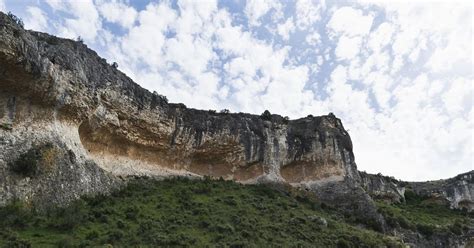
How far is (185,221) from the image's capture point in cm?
2373

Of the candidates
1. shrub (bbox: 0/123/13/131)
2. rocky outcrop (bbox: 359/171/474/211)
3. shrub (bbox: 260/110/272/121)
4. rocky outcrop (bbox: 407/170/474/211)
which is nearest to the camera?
shrub (bbox: 0/123/13/131)

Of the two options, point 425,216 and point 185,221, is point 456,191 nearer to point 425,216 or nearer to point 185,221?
point 425,216

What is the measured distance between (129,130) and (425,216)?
97.2 ft

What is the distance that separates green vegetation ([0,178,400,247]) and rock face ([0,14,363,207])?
194 centimetres

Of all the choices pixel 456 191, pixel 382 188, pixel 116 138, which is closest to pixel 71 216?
pixel 116 138

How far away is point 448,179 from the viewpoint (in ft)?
191

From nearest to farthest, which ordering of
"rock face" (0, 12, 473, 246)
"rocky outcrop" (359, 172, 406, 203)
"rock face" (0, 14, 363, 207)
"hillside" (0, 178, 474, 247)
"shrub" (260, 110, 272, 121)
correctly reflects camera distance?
"hillside" (0, 178, 474, 247) < "rock face" (0, 12, 473, 246) < "rock face" (0, 14, 363, 207) < "shrub" (260, 110, 272, 121) < "rocky outcrop" (359, 172, 406, 203)

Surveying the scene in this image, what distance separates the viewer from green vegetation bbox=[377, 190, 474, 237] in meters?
34.7

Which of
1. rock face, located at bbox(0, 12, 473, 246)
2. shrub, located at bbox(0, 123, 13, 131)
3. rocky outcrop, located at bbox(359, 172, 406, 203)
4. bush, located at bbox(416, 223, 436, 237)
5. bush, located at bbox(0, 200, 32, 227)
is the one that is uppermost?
rocky outcrop, located at bbox(359, 172, 406, 203)

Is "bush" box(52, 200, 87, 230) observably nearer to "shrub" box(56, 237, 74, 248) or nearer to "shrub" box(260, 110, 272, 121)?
"shrub" box(56, 237, 74, 248)

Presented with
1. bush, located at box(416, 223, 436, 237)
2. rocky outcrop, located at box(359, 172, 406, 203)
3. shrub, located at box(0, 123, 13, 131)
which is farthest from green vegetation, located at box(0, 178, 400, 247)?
rocky outcrop, located at box(359, 172, 406, 203)

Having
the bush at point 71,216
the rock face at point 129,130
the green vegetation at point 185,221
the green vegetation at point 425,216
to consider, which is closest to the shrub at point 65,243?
the green vegetation at point 185,221

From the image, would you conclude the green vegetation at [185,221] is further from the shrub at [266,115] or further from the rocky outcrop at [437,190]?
the rocky outcrop at [437,190]

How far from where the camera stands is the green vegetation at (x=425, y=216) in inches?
1367
